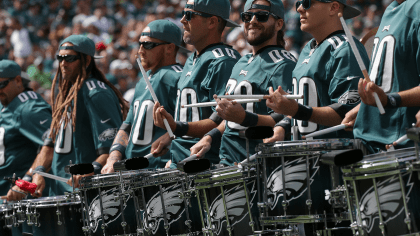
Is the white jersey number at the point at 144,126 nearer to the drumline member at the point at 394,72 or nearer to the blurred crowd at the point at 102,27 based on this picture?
the drumline member at the point at 394,72

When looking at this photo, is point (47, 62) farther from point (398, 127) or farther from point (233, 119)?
point (398, 127)

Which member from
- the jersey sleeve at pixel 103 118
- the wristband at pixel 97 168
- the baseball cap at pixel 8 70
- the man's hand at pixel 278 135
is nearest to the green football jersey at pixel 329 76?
the man's hand at pixel 278 135

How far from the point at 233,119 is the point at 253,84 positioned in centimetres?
48

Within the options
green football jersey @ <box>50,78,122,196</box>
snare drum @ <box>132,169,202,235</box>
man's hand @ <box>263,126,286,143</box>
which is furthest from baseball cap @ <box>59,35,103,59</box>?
man's hand @ <box>263,126,286,143</box>

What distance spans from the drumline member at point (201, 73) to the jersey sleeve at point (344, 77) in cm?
109

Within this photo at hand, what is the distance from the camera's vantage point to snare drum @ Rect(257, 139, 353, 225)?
3539 millimetres

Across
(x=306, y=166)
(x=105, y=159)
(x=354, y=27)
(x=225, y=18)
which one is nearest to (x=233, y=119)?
(x=306, y=166)

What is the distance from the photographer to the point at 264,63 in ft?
15.2

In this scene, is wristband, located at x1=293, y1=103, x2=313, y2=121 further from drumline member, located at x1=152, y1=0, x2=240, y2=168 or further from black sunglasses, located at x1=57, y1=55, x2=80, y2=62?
black sunglasses, located at x1=57, y1=55, x2=80, y2=62

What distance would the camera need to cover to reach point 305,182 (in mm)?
3566

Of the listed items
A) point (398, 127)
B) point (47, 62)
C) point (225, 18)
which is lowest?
point (398, 127)

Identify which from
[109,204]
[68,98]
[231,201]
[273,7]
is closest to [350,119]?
[231,201]

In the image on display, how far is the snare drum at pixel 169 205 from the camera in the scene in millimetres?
4445

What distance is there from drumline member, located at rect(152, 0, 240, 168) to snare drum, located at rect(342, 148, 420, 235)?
1.89 m
